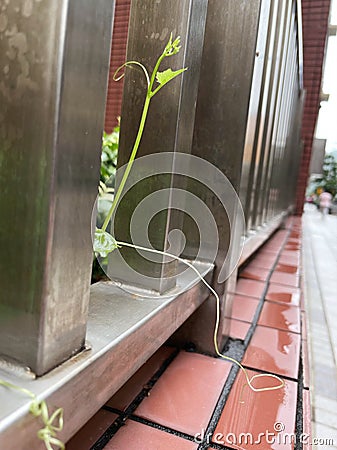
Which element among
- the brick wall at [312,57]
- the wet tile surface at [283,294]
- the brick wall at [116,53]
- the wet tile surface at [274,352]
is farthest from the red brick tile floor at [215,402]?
the brick wall at [312,57]

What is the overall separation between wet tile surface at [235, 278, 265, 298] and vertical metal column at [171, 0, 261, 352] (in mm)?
439

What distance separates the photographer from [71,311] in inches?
12.6

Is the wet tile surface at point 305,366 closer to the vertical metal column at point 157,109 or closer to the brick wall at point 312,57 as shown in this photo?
the vertical metal column at point 157,109

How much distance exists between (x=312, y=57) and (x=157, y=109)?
4.84 metres

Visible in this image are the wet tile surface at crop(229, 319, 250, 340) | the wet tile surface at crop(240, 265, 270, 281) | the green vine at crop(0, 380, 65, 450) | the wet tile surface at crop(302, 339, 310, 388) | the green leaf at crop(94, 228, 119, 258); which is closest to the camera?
the green vine at crop(0, 380, 65, 450)

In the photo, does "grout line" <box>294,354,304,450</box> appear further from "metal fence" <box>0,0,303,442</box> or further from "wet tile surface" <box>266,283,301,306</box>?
"wet tile surface" <box>266,283,301,306</box>

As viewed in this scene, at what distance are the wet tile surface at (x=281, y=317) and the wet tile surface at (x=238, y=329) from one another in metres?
0.06

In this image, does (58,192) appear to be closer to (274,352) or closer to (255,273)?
(274,352)

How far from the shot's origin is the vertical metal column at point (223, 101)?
67 centimetres

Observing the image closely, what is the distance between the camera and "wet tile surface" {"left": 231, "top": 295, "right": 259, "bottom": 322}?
0.93 metres

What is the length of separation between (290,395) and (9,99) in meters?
0.57

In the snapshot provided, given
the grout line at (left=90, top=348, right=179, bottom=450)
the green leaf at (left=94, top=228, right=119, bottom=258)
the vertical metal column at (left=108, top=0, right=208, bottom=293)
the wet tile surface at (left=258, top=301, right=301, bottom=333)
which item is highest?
the vertical metal column at (left=108, top=0, right=208, bottom=293)

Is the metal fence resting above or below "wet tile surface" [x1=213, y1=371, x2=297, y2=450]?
above

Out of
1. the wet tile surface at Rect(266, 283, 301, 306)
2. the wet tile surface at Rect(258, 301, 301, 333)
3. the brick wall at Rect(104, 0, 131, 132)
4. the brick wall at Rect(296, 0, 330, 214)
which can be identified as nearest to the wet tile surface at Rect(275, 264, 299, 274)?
the wet tile surface at Rect(266, 283, 301, 306)
